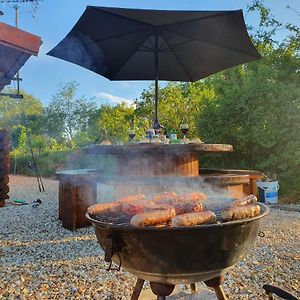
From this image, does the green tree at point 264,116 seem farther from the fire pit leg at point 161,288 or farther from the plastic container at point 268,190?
the fire pit leg at point 161,288

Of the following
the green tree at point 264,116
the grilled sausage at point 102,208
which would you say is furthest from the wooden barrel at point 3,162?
the grilled sausage at point 102,208

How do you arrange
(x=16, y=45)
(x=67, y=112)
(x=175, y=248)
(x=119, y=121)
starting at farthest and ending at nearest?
(x=67, y=112), (x=119, y=121), (x=16, y=45), (x=175, y=248)

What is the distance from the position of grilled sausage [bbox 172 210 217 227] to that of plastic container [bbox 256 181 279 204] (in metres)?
4.79

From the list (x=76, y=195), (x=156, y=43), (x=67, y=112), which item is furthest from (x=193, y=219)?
(x=67, y=112)

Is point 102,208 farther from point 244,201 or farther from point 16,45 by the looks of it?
point 16,45

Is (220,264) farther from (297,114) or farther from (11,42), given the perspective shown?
(297,114)

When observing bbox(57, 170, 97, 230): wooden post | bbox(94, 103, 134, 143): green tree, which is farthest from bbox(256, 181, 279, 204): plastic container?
bbox(94, 103, 134, 143): green tree

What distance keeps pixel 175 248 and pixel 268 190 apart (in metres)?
5.02

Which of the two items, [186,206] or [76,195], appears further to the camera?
[76,195]

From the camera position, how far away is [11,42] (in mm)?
1905

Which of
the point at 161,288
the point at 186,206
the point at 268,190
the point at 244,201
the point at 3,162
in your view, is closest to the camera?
the point at 161,288

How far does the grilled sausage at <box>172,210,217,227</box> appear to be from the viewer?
4.28ft

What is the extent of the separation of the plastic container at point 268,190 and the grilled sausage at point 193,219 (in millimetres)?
4789

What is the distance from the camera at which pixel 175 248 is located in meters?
1.27
